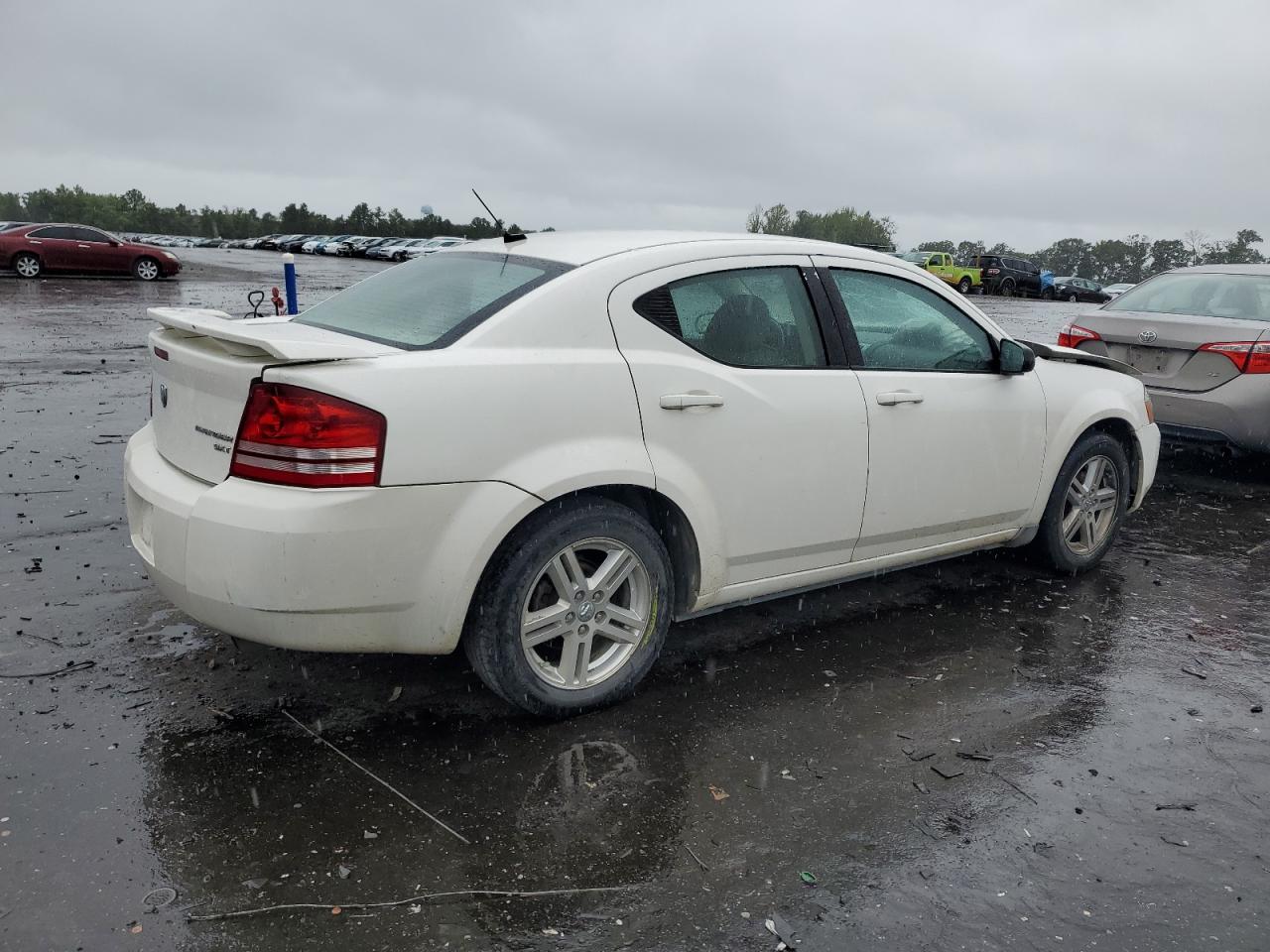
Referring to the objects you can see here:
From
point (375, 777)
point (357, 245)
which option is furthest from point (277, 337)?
point (357, 245)

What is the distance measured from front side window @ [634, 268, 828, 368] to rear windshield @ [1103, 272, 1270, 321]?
527 cm

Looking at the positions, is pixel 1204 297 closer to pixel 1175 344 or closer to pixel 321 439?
pixel 1175 344

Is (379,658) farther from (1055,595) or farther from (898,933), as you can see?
(1055,595)

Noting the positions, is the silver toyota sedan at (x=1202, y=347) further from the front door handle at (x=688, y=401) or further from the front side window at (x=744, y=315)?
the front door handle at (x=688, y=401)

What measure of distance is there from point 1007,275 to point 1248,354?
138ft

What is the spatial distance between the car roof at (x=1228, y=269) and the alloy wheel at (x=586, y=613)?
7016 millimetres

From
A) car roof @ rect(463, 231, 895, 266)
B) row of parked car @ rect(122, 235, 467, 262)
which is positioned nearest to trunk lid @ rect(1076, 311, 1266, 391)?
car roof @ rect(463, 231, 895, 266)

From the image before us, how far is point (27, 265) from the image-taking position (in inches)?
1001

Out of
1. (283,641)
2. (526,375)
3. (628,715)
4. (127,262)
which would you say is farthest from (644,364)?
(127,262)

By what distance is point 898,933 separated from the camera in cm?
256

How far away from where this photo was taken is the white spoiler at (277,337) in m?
3.09

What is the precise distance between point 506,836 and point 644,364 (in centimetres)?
164

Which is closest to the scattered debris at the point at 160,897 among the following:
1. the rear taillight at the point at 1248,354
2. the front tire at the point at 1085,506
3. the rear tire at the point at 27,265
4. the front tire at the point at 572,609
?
the front tire at the point at 572,609

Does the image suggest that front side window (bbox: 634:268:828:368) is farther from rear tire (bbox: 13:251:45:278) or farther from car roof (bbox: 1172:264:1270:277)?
rear tire (bbox: 13:251:45:278)
